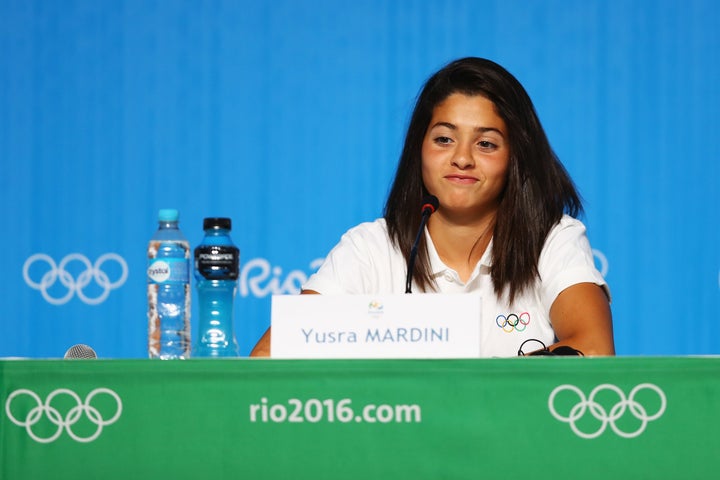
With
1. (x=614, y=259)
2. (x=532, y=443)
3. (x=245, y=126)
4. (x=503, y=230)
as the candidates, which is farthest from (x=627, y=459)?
(x=245, y=126)

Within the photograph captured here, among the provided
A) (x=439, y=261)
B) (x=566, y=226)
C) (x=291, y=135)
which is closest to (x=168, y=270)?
(x=439, y=261)

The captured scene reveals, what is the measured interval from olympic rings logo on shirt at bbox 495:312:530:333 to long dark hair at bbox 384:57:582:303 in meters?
0.04

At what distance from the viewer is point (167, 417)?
3.35 ft

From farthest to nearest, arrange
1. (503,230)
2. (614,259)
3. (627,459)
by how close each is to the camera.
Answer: (614,259)
(503,230)
(627,459)

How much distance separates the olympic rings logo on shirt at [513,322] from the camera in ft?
5.49

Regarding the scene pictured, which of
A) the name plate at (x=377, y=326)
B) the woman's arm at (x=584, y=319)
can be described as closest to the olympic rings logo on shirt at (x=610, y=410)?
the name plate at (x=377, y=326)

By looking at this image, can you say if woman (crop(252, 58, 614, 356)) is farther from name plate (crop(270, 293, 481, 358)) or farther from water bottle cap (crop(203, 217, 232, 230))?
name plate (crop(270, 293, 481, 358))

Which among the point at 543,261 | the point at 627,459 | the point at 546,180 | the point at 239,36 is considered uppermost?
the point at 239,36

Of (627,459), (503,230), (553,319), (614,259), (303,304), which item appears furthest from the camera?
(614,259)

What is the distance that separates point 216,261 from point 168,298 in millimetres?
96

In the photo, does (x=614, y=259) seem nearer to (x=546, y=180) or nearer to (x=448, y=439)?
(x=546, y=180)

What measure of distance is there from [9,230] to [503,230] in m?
1.86

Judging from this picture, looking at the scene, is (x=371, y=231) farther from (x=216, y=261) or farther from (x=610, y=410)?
(x=610, y=410)

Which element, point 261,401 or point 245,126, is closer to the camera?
point 261,401
